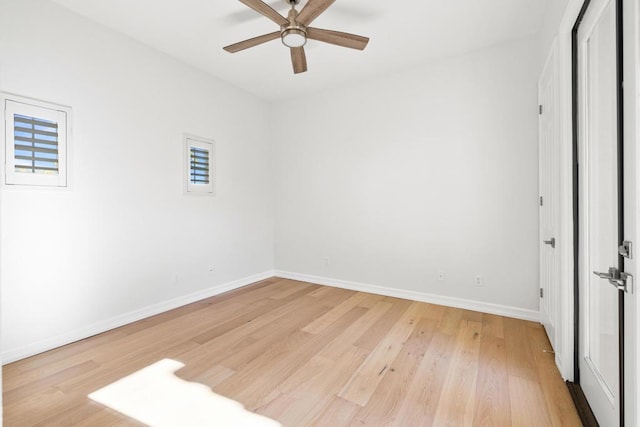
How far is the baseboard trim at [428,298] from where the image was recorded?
299 centimetres

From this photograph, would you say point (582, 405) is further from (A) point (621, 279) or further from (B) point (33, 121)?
(B) point (33, 121)

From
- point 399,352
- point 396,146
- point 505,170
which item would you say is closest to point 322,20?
point 396,146

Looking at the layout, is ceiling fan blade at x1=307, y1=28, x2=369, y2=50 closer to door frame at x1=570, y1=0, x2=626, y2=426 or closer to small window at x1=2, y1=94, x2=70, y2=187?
door frame at x1=570, y1=0, x2=626, y2=426

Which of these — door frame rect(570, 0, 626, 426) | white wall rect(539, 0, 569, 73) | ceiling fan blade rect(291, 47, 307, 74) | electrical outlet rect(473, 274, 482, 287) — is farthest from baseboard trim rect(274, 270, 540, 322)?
ceiling fan blade rect(291, 47, 307, 74)

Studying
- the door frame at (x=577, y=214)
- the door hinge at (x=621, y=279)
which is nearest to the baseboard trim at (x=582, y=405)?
the door frame at (x=577, y=214)

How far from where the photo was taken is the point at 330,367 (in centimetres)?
214

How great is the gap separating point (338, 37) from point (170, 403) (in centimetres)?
292

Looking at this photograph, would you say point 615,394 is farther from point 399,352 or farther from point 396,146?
point 396,146

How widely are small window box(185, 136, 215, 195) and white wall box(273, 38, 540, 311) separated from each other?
125 centimetres

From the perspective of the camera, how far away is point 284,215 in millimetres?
4719

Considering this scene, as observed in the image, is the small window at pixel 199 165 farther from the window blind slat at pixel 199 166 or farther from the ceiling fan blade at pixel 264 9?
the ceiling fan blade at pixel 264 9

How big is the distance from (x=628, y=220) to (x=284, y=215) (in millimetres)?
4015

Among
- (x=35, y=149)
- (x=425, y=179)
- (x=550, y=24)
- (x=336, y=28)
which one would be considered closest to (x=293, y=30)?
(x=336, y=28)

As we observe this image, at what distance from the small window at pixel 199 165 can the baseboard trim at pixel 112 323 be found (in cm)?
132
